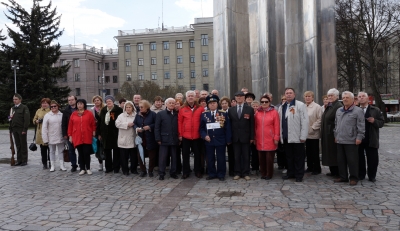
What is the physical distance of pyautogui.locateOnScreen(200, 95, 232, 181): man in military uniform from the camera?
8555 mm

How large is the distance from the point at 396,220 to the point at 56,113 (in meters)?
8.39

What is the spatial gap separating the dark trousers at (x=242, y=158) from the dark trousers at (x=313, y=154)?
144cm

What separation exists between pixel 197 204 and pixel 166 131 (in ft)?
8.70

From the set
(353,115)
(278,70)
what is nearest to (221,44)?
(278,70)

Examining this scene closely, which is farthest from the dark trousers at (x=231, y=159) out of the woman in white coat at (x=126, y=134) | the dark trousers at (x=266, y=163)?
the woman in white coat at (x=126, y=134)

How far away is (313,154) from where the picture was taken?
8.91 m

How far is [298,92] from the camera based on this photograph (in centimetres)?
1157

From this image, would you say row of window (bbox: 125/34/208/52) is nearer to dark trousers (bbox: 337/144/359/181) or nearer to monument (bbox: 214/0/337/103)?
monument (bbox: 214/0/337/103)

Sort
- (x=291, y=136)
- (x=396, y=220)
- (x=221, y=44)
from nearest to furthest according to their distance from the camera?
(x=396, y=220), (x=291, y=136), (x=221, y=44)

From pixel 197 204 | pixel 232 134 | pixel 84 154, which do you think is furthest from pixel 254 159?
pixel 84 154

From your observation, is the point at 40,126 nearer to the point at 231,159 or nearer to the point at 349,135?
the point at 231,159

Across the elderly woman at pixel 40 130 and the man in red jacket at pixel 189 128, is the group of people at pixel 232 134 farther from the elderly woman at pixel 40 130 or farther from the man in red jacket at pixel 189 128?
the elderly woman at pixel 40 130

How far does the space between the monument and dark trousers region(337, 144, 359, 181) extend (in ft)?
11.1

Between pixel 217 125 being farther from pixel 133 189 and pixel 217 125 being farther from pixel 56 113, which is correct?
pixel 56 113
